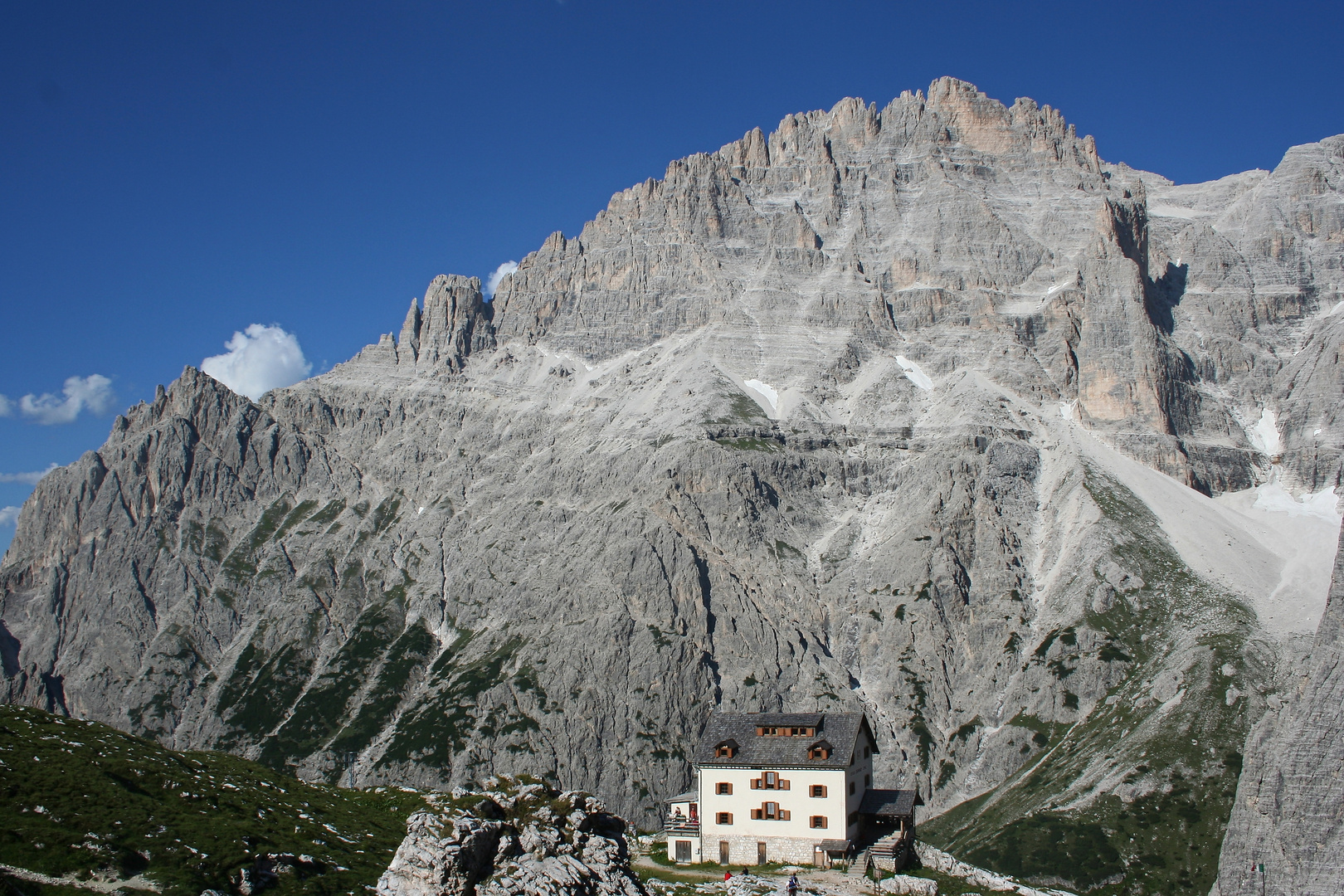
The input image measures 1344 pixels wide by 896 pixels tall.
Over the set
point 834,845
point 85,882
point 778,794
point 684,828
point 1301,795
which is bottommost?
point 684,828

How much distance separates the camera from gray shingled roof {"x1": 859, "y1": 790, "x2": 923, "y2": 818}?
248 feet

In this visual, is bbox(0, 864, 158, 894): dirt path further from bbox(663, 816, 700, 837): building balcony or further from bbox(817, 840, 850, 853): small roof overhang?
bbox(817, 840, 850, 853): small roof overhang

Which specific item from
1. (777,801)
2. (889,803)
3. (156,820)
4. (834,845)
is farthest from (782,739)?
(156,820)

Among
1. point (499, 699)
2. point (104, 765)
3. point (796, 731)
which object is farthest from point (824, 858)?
point (499, 699)

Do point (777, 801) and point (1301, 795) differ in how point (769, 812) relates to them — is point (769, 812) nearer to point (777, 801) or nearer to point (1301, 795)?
point (777, 801)

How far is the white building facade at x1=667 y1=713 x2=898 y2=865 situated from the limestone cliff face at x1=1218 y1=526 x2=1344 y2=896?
2371 centimetres

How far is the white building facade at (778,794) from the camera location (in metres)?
72.0

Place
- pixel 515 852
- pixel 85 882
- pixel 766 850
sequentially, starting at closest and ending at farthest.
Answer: pixel 85 882
pixel 515 852
pixel 766 850

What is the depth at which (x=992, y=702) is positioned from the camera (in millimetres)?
179500

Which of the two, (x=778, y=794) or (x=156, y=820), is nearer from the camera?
(x=156, y=820)

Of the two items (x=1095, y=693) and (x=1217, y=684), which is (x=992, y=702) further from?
(x=1217, y=684)

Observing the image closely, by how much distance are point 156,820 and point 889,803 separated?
2056 inches

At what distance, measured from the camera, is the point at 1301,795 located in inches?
2315

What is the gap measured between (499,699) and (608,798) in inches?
1252
